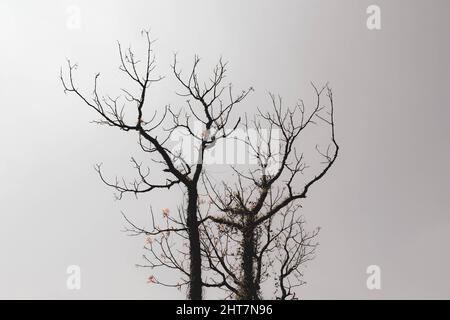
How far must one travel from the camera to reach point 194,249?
775cm

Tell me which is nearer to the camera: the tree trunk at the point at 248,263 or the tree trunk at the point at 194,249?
the tree trunk at the point at 194,249

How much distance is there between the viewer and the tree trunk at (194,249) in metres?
7.73

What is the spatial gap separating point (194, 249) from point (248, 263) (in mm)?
1482

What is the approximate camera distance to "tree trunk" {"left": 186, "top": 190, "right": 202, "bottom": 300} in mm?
7734

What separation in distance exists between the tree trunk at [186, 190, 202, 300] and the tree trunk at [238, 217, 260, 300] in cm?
120

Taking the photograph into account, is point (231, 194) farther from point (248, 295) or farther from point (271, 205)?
point (248, 295)

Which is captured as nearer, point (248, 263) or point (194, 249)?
point (194, 249)

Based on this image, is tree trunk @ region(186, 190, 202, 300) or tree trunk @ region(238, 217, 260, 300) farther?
tree trunk @ region(238, 217, 260, 300)

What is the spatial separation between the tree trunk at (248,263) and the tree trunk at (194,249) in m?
1.20

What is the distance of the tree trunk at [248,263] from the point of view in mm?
8672

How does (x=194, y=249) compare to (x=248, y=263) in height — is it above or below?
above
